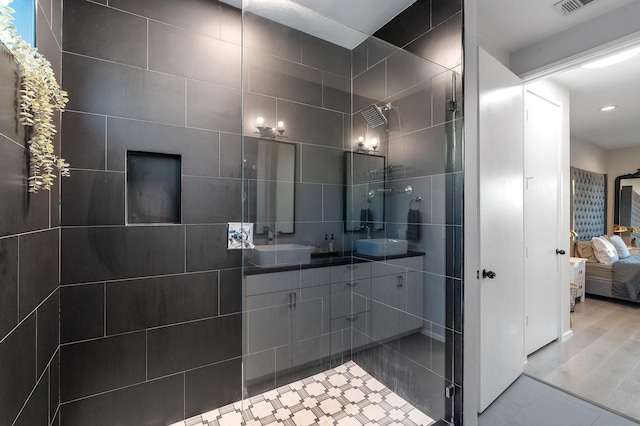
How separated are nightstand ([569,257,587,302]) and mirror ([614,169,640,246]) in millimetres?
2748

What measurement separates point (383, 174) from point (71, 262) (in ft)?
6.78

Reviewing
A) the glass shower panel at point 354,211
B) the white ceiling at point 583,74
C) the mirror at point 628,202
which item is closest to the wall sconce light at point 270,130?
the glass shower panel at point 354,211

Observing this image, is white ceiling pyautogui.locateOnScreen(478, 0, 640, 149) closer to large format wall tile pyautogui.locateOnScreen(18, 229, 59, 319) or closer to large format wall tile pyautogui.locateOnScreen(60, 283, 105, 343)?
large format wall tile pyautogui.locateOnScreen(18, 229, 59, 319)

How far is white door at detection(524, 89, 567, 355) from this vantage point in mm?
2373

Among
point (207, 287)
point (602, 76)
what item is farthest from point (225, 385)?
point (602, 76)

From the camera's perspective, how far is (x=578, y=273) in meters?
3.75

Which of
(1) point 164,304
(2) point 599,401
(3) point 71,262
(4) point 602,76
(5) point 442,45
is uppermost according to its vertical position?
(4) point 602,76

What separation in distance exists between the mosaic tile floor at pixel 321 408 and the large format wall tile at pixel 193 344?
0.34m

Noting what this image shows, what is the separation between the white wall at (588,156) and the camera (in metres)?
4.67

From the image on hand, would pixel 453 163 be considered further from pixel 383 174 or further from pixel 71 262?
pixel 71 262

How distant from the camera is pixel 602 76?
2691 millimetres

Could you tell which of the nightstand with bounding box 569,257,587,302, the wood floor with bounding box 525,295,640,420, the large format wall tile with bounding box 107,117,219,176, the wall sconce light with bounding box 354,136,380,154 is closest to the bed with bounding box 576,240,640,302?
the nightstand with bounding box 569,257,587,302

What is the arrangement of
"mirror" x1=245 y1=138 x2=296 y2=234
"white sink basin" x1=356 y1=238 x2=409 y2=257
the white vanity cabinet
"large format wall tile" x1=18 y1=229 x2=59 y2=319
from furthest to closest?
"white sink basin" x1=356 y1=238 x2=409 y2=257
the white vanity cabinet
"mirror" x1=245 y1=138 x2=296 y2=234
"large format wall tile" x1=18 y1=229 x2=59 y2=319

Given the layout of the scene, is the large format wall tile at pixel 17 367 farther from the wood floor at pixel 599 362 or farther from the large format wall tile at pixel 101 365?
the wood floor at pixel 599 362
